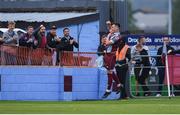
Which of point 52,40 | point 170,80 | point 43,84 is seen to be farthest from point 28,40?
point 170,80

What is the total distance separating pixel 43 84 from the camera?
21.1 m

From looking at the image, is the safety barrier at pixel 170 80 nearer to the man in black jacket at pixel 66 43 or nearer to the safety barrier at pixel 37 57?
the safety barrier at pixel 37 57

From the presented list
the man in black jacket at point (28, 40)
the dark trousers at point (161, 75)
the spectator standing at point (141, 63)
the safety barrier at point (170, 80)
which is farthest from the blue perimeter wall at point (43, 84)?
the dark trousers at point (161, 75)

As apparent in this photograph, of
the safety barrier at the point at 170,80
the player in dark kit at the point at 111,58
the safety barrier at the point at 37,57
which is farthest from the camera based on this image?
the safety barrier at the point at 170,80

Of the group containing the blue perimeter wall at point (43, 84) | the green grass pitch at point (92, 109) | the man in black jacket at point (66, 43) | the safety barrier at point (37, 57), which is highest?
the man in black jacket at point (66, 43)

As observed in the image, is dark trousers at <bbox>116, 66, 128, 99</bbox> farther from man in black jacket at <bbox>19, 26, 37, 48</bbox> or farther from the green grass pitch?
the green grass pitch

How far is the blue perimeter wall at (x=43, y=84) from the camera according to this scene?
20859 millimetres

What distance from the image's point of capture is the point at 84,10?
3234 centimetres

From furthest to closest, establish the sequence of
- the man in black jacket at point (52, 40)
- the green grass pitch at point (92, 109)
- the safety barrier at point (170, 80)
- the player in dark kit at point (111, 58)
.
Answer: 1. the safety barrier at point (170, 80)
2. the man in black jacket at point (52, 40)
3. the player in dark kit at point (111, 58)
4. the green grass pitch at point (92, 109)

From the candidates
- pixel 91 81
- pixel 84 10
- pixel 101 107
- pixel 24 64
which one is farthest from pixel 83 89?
pixel 84 10

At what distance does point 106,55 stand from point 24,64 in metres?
2.41

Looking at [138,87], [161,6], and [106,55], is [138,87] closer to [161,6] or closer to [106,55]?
[106,55]

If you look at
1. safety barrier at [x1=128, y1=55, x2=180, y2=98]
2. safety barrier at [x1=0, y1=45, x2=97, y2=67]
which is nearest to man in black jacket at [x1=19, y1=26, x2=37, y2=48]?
safety barrier at [x1=0, y1=45, x2=97, y2=67]

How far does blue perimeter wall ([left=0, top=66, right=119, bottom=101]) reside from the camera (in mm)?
20859
